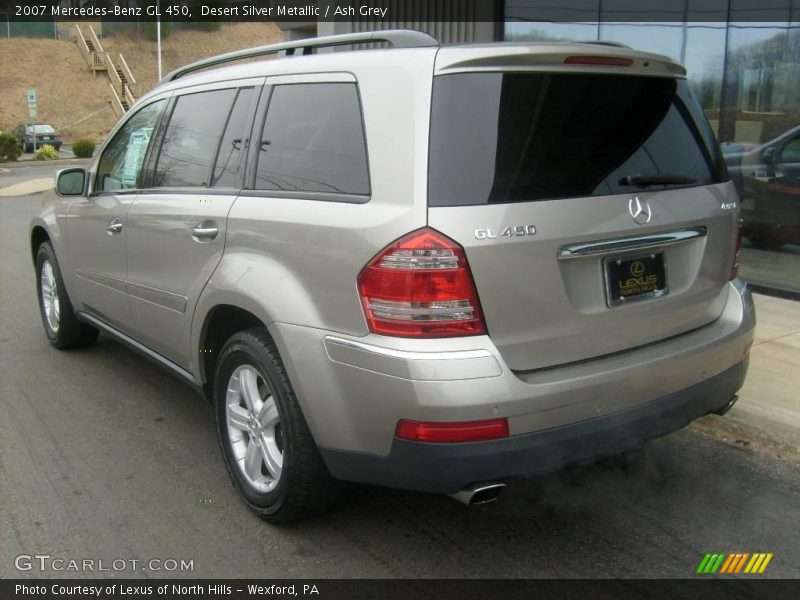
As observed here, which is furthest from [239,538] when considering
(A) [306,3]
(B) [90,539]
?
(A) [306,3]

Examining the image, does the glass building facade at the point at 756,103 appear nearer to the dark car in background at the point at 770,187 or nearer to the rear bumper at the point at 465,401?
the dark car in background at the point at 770,187

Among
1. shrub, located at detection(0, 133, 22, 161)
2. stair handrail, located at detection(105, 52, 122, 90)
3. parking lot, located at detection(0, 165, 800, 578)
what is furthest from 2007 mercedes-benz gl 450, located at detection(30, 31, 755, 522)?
stair handrail, located at detection(105, 52, 122, 90)

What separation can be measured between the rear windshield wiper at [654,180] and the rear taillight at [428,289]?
2.65 feet

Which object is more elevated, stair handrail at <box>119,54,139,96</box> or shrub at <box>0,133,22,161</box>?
stair handrail at <box>119,54,139,96</box>

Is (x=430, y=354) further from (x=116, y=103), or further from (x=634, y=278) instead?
(x=116, y=103)

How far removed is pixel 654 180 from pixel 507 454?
1229 mm

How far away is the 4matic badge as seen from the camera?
257 cm

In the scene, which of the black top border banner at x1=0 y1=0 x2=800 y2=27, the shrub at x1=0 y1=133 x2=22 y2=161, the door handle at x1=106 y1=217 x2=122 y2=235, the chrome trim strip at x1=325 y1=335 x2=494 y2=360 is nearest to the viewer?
the chrome trim strip at x1=325 y1=335 x2=494 y2=360

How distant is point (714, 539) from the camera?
3205mm

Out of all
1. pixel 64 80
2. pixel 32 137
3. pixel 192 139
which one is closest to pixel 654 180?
pixel 192 139

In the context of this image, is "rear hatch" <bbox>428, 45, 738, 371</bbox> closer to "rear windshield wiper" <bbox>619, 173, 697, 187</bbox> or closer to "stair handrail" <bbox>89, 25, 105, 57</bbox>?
"rear windshield wiper" <bbox>619, 173, 697, 187</bbox>

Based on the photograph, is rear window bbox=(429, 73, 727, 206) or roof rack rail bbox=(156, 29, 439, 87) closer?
rear window bbox=(429, 73, 727, 206)

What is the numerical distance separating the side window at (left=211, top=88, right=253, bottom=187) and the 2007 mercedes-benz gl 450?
0.6 inches

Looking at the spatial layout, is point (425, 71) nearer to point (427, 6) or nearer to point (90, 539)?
point (90, 539)
